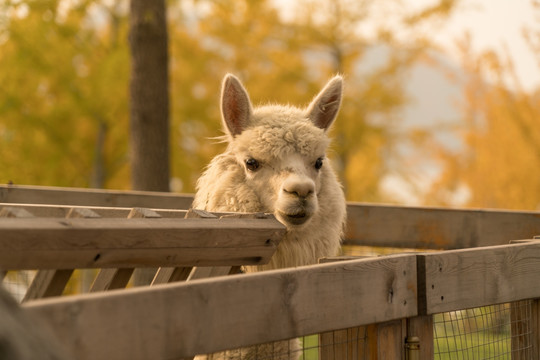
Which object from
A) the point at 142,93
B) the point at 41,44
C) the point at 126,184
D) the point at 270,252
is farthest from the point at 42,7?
the point at 270,252

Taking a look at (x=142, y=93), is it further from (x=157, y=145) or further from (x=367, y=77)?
(x=367, y=77)

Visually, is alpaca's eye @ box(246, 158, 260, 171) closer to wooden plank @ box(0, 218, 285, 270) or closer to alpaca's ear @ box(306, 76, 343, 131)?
alpaca's ear @ box(306, 76, 343, 131)

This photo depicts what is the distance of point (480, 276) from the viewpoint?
3.19m

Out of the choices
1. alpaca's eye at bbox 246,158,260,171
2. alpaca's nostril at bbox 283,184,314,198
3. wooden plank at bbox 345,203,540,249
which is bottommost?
alpaca's nostril at bbox 283,184,314,198

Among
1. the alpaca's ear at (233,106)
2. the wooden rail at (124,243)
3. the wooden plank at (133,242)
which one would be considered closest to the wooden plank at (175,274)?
the wooden rail at (124,243)

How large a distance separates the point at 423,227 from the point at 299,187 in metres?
2.26

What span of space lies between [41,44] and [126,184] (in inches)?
161

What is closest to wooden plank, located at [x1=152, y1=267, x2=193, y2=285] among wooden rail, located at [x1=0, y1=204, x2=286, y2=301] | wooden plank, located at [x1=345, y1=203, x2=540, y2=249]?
wooden rail, located at [x1=0, y1=204, x2=286, y2=301]

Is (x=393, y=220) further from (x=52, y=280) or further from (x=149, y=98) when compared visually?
(x=52, y=280)

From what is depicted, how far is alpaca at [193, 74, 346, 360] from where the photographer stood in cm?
389

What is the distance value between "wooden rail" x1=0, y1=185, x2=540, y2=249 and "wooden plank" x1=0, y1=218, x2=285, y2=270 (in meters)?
Answer: 2.80

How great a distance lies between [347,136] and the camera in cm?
2050

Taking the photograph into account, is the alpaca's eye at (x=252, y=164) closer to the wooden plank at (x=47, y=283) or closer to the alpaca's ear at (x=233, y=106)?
the alpaca's ear at (x=233, y=106)

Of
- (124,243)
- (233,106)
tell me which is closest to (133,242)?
(124,243)
